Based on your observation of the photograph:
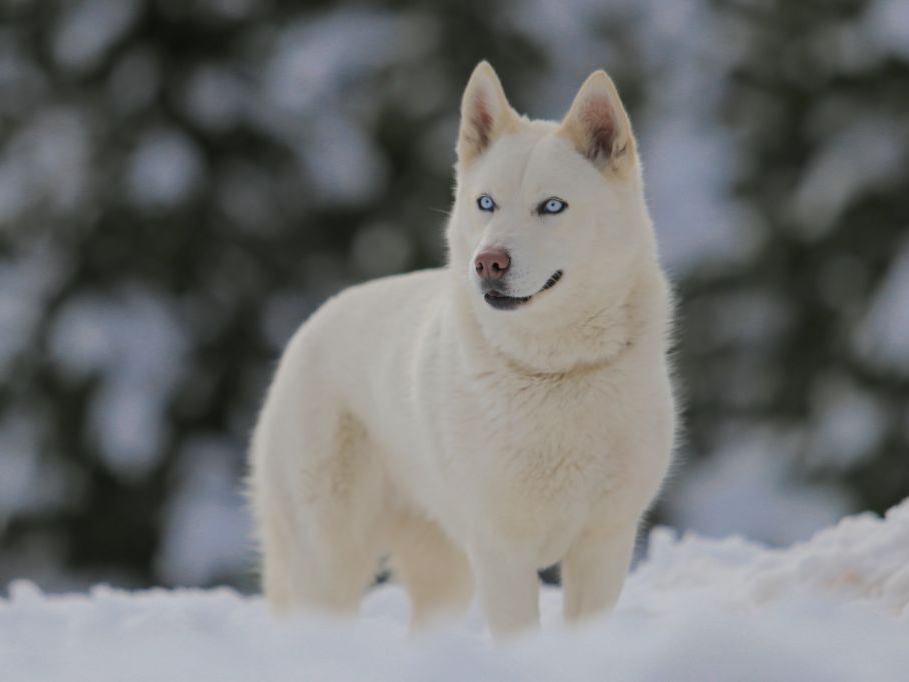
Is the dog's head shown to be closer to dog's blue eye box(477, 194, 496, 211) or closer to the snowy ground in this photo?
dog's blue eye box(477, 194, 496, 211)

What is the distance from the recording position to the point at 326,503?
429 cm

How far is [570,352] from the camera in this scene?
3.60 metres

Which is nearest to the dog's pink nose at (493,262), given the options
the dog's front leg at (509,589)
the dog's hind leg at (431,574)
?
the dog's front leg at (509,589)

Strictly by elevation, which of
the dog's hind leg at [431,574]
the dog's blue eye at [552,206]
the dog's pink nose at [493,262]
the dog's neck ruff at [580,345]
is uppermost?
the dog's blue eye at [552,206]

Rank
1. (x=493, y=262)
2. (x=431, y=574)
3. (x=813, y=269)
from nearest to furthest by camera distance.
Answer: (x=493, y=262) → (x=431, y=574) → (x=813, y=269)

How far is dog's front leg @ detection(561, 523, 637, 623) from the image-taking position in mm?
3635

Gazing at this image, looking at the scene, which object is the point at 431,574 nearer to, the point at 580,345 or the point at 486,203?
the point at 580,345

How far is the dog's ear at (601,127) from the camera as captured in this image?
366 centimetres

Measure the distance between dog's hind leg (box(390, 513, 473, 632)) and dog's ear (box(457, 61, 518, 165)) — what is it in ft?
4.16

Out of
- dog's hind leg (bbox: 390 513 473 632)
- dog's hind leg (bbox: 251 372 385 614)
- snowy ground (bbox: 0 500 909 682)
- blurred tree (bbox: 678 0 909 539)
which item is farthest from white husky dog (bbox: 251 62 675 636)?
blurred tree (bbox: 678 0 909 539)

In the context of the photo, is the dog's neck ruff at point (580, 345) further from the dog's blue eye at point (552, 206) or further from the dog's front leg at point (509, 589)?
the dog's front leg at point (509, 589)

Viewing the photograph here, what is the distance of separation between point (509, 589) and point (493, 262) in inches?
32.4

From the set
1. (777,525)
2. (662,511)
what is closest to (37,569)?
(662,511)

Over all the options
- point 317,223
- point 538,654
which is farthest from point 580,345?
point 317,223
